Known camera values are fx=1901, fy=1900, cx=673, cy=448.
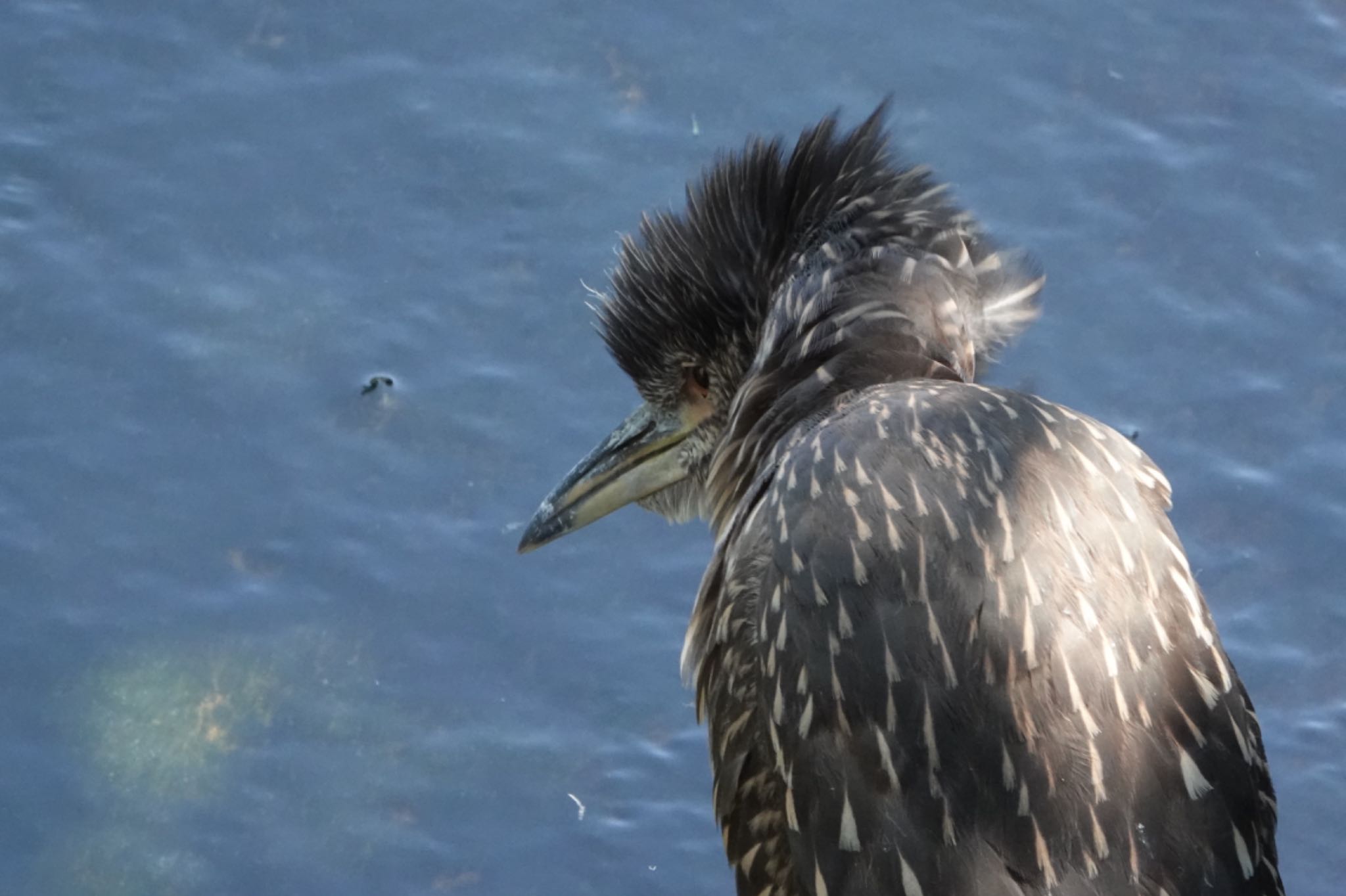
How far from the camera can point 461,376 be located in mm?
6258

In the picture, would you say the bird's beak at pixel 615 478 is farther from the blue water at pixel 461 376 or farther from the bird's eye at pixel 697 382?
the blue water at pixel 461 376

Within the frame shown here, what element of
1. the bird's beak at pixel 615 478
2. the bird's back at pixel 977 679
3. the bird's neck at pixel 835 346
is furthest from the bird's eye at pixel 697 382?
the bird's back at pixel 977 679

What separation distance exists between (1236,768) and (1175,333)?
Answer: 3.58m

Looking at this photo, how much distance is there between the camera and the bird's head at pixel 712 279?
4145 millimetres

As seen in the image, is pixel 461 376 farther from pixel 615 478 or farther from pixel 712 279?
pixel 712 279

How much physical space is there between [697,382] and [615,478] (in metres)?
0.34

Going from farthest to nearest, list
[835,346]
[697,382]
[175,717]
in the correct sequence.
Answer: [175,717], [697,382], [835,346]

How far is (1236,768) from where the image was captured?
125 inches

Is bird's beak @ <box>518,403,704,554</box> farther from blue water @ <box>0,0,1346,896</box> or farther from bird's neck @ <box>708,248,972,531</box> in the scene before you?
blue water @ <box>0,0,1346,896</box>

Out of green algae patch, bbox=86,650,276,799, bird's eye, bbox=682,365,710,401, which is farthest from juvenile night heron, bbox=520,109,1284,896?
green algae patch, bbox=86,650,276,799

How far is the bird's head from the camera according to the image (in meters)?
4.14

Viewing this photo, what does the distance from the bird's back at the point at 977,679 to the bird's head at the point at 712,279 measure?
73 centimetres

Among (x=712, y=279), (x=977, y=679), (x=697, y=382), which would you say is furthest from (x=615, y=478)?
(x=977, y=679)

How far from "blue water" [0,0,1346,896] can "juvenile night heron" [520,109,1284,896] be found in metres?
0.56
